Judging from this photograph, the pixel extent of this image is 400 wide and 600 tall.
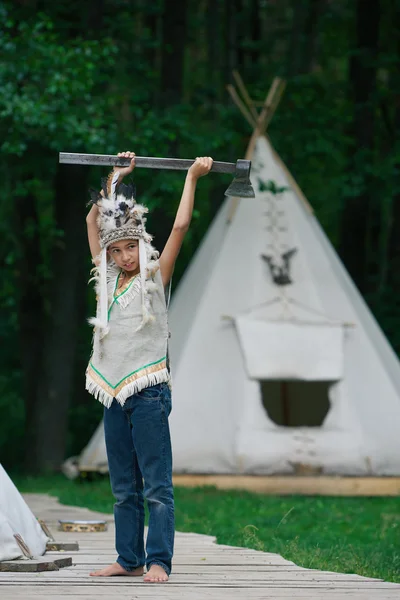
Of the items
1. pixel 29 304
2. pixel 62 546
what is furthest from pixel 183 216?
pixel 29 304

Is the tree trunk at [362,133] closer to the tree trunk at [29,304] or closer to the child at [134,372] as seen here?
the tree trunk at [29,304]

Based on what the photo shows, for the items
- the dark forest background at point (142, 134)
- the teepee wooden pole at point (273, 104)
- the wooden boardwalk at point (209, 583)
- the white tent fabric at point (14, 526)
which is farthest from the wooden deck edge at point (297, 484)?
the white tent fabric at point (14, 526)

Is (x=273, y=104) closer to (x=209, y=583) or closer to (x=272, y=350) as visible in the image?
(x=272, y=350)

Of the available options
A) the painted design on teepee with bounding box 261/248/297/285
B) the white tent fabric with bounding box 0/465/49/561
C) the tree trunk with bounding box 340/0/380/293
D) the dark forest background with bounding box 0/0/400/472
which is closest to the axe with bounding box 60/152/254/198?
the white tent fabric with bounding box 0/465/49/561

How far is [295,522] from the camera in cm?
825

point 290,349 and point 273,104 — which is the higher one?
point 273,104

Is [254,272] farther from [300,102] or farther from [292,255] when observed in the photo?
[300,102]

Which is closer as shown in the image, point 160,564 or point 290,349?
point 160,564

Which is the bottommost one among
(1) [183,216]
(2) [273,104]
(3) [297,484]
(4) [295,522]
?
(3) [297,484]

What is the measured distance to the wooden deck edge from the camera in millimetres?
10711

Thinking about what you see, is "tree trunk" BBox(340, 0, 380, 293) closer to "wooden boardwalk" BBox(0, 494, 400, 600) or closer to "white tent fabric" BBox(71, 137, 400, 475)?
"white tent fabric" BBox(71, 137, 400, 475)

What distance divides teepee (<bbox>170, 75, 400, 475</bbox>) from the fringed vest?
6191 millimetres

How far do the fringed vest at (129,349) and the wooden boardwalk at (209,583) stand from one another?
27.7 inches

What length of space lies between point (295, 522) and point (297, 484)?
251cm
